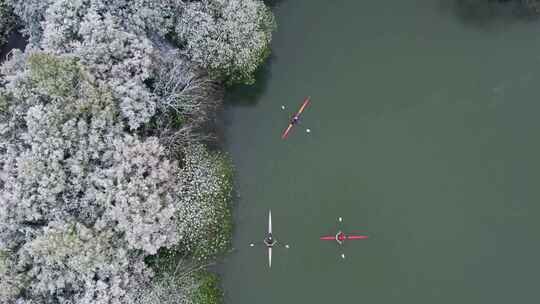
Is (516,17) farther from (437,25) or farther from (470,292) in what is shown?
(470,292)

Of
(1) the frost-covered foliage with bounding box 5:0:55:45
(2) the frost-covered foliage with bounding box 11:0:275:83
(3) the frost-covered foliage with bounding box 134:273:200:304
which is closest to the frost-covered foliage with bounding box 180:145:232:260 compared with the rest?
(3) the frost-covered foliage with bounding box 134:273:200:304

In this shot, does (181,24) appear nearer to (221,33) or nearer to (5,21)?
(221,33)

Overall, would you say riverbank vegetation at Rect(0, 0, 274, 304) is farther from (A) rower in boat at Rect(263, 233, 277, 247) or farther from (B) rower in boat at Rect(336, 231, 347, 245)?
(B) rower in boat at Rect(336, 231, 347, 245)

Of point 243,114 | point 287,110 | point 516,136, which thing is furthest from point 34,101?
point 516,136

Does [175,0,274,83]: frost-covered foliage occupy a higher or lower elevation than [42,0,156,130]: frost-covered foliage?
higher

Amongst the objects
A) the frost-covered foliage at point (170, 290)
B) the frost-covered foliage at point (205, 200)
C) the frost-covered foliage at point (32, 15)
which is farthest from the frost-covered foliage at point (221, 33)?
the frost-covered foliage at point (170, 290)

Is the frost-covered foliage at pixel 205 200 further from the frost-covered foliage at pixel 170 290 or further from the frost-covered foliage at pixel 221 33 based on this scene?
the frost-covered foliage at pixel 221 33
